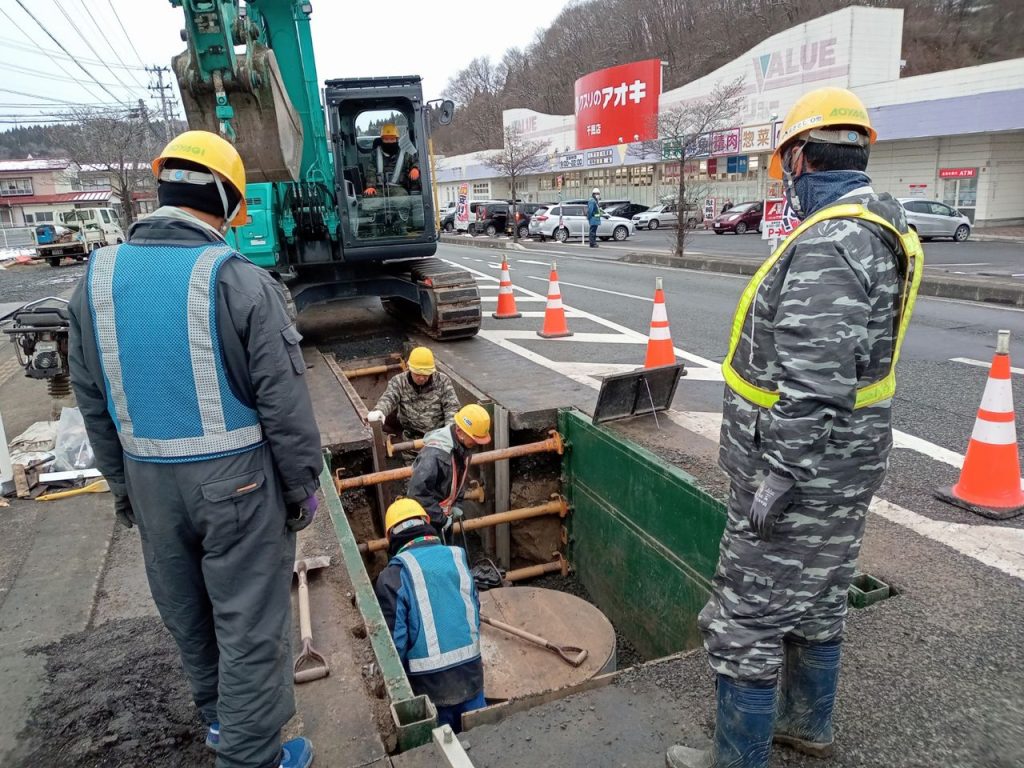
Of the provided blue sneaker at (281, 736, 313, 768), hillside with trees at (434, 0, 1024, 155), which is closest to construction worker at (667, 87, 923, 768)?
blue sneaker at (281, 736, 313, 768)

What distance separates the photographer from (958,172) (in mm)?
26609

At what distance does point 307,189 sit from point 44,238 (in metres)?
26.6

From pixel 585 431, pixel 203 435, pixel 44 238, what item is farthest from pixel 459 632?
pixel 44 238

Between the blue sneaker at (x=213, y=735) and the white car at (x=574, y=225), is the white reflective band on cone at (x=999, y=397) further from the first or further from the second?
the white car at (x=574, y=225)

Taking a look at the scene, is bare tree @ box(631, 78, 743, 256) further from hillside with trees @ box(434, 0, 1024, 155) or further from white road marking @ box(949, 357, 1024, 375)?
hillside with trees @ box(434, 0, 1024, 155)

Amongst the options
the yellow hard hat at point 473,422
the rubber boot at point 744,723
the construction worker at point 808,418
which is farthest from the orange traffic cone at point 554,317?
the rubber boot at point 744,723

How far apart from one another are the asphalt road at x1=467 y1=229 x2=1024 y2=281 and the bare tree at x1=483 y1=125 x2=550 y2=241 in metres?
4.49

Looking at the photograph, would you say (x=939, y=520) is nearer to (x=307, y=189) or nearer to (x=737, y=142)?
(x=307, y=189)

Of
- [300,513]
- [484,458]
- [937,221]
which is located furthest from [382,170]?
[937,221]

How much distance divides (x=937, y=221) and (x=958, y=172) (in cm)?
461

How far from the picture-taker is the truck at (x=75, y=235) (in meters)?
30.0

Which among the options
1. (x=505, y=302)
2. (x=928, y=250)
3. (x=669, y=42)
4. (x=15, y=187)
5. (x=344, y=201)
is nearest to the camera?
(x=344, y=201)

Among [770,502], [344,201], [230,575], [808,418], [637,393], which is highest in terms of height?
[344,201]

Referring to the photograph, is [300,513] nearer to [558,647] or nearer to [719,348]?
[558,647]
